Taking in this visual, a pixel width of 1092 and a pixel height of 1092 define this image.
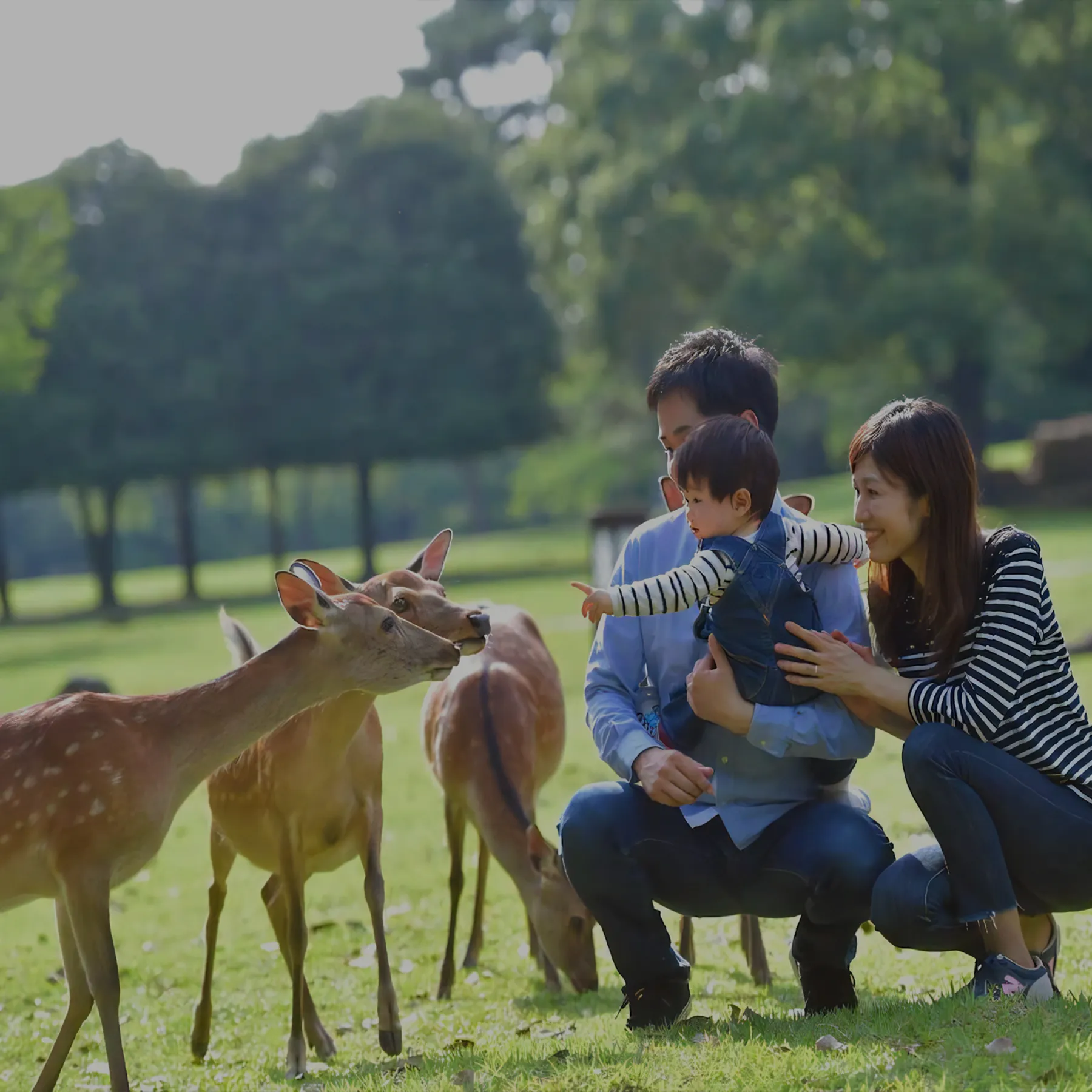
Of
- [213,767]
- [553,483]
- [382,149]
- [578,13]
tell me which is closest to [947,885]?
[213,767]

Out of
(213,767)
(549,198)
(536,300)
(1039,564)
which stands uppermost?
(549,198)

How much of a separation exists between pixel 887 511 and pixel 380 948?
2.13 metres

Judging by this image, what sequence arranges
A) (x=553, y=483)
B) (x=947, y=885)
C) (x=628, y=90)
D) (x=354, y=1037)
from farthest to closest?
1. (x=553, y=483)
2. (x=628, y=90)
3. (x=354, y=1037)
4. (x=947, y=885)

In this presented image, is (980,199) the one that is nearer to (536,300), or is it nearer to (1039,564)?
(536,300)

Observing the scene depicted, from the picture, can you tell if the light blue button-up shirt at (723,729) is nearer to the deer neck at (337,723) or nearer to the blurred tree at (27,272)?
the deer neck at (337,723)

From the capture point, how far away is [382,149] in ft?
95.5

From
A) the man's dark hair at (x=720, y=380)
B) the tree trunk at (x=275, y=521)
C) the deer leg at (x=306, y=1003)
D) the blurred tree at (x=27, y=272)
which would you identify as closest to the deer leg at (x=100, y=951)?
the deer leg at (x=306, y=1003)

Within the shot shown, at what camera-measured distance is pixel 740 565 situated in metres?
3.62

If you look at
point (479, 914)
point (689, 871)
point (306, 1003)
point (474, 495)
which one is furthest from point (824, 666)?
point (474, 495)

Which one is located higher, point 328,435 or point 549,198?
point 549,198

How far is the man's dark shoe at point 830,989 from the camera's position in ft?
12.7

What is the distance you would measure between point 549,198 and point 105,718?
93.0ft

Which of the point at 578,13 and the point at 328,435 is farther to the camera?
the point at 578,13

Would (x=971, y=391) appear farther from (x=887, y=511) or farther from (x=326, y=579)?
(x=887, y=511)
